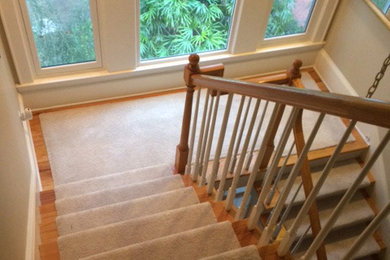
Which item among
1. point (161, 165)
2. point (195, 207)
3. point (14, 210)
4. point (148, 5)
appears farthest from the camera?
point (148, 5)

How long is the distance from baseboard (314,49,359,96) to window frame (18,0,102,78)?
2.26m

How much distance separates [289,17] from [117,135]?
202 cm

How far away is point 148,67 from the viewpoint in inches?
143

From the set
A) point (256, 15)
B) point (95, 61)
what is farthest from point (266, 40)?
point (95, 61)

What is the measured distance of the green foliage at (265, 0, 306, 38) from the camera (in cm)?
377

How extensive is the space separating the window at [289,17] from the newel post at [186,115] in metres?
1.77

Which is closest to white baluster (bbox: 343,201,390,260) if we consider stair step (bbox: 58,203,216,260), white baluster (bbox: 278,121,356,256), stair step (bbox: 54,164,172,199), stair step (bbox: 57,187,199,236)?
white baluster (bbox: 278,121,356,256)

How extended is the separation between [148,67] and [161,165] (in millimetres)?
1055

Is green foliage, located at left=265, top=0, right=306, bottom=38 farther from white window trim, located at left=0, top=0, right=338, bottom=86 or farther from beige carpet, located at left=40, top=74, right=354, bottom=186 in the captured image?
beige carpet, located at left=40, top=74, right=354, bottom=186

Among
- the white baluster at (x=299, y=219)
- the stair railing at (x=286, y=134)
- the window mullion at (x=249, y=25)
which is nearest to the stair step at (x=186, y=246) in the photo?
the stair railing at (x=286, y=134)

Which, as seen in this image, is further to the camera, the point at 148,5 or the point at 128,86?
the point at 128,86

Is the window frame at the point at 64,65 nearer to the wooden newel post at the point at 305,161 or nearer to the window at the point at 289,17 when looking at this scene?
the window at the point at 289,17

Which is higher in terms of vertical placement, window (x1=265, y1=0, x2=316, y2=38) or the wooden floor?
window (x1=265, y1=0, x2=316, y2=38)

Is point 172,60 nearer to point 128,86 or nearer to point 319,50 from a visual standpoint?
point 128,86
